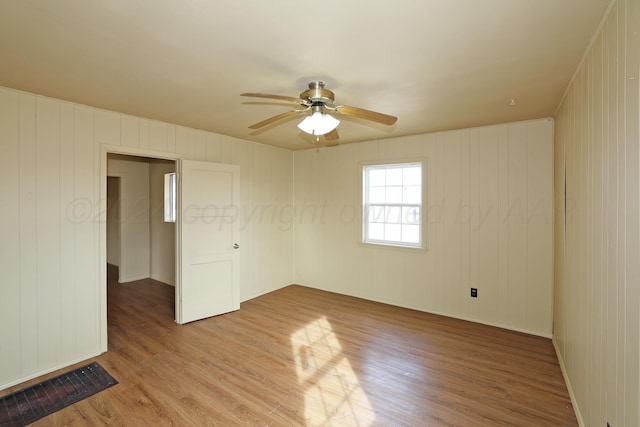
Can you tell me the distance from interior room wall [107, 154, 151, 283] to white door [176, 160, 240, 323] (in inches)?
101

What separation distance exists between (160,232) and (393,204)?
437 cm

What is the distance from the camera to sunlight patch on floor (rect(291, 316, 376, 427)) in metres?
2.21

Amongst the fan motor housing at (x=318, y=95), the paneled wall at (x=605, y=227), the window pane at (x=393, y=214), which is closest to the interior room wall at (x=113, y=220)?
the window pane at (x=393, y=214)

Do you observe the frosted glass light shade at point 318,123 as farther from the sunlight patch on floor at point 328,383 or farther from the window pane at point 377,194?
Result: the window pane at point 377,194

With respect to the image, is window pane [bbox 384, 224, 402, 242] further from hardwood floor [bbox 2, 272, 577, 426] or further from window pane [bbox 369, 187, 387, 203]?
hardwood floor [bbox 2, 272, 577, 426]

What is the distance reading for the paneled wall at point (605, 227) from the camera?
125cm

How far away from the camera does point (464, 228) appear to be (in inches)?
158

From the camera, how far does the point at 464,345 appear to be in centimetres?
329

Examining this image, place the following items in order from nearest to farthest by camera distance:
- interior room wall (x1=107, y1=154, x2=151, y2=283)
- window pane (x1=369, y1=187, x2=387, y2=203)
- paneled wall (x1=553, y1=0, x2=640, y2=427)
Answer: paneled wall (x1=553, y1=0, x2=640, y2=427), window pane (x1=369, y1=187, x2=387, y2=203), interior room wall (x1=107, y1=154, x2=151, y2=283)

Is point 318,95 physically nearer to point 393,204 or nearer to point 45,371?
point 393,204

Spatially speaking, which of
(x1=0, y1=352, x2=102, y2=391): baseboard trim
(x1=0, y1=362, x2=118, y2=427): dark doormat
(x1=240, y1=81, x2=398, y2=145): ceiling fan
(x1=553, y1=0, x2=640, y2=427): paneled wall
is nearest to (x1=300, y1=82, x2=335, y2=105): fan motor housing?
(x1=240, y1=81, x2=398, y2=145): ceiling fan

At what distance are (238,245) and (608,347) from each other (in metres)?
3.88

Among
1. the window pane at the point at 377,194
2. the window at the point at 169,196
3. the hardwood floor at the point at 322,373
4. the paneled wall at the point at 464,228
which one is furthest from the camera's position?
the window at the point at 169,196

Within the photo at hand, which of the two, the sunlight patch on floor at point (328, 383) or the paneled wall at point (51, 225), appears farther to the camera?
the paneled wall at point (51, 225)
